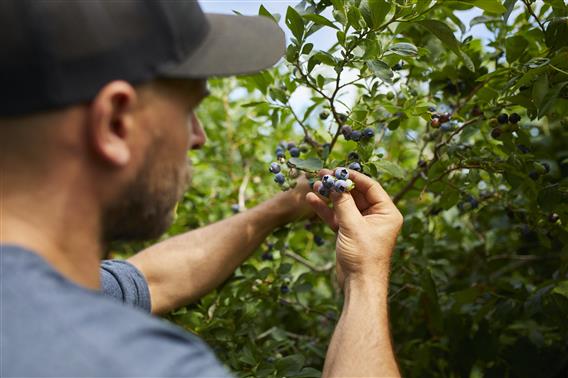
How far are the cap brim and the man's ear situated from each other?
10 centimetres

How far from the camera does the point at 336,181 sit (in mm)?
1765

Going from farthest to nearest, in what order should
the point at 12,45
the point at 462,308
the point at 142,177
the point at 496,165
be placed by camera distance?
the point at 462,308 < the point at 496,165 < the point at 142,177 < the point at 12,45

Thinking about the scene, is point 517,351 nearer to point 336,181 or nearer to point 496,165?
point 496,165

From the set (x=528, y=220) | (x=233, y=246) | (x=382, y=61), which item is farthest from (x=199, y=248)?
(x=528, y=220)

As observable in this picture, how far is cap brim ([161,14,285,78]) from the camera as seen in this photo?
137cm

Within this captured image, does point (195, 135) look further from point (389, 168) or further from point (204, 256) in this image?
point (204, 256)

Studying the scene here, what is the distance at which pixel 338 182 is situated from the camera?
175 centimetres

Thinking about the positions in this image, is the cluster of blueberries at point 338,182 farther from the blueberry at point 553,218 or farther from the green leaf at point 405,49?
the blueberry at point 553,218

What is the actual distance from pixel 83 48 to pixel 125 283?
986 mm

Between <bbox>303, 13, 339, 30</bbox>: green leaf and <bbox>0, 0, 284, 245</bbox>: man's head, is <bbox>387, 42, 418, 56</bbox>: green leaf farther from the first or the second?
<bbox>0, 0, 284, 245</bbox>: man's head

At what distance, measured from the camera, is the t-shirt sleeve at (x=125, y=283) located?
1.97m

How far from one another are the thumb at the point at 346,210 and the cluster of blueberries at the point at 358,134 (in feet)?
0.65

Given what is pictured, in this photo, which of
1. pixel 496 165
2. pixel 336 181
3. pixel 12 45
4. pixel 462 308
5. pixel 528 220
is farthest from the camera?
pixel 462 308

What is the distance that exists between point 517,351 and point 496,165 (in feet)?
2.61
